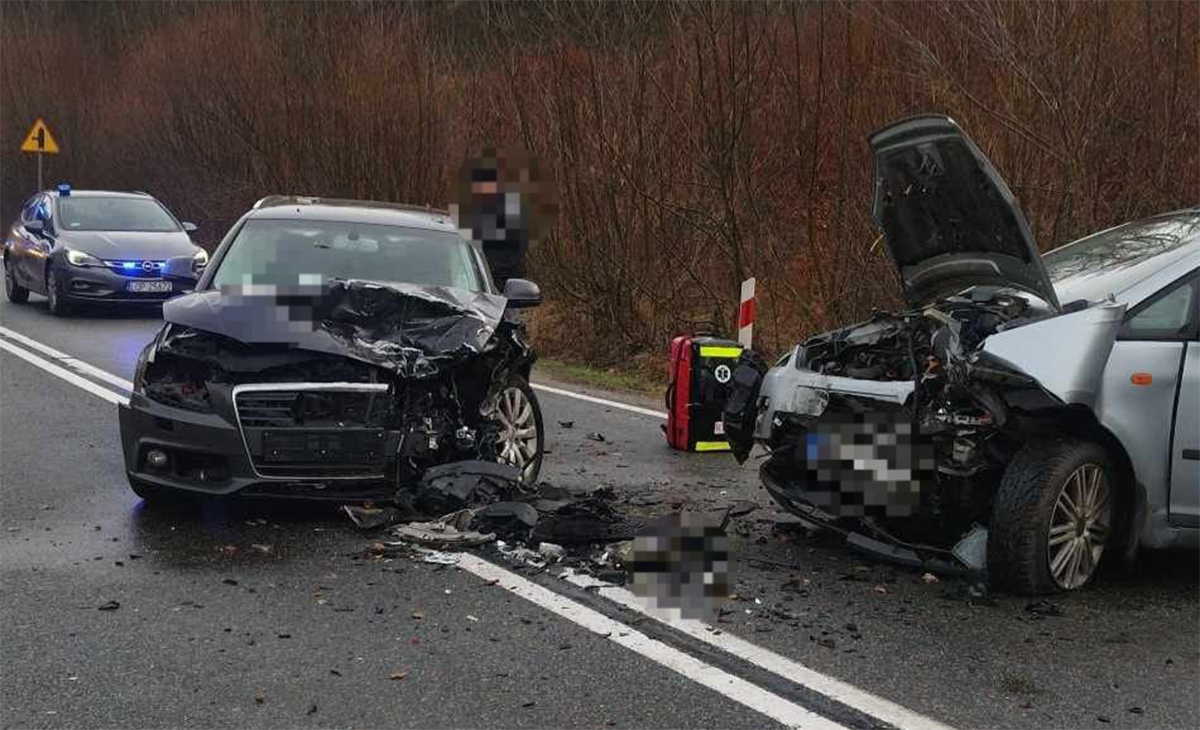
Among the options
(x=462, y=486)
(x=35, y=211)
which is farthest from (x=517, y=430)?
(x=35, y=211)

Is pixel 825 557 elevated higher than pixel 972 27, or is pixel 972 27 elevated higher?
pixel 972 27

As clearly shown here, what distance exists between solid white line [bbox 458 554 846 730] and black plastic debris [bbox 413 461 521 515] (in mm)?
514

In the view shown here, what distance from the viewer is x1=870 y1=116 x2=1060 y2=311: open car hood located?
5.04m

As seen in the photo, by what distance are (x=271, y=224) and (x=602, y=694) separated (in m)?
4.24

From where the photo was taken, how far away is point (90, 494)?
6422 millimetres

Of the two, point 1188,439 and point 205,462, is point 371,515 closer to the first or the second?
point 205,462

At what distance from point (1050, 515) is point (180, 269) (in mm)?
13164

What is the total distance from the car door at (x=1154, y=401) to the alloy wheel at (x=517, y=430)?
3.04 m

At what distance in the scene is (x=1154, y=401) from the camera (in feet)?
15.5

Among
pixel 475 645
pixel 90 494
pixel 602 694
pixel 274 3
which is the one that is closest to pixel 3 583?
pixel 90 494

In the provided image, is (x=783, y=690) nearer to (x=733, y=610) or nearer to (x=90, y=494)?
(x=733, y=610)

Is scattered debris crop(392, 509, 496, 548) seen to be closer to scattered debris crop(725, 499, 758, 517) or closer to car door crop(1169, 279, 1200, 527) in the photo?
scattered debris crop(725, 499, 758, 517)

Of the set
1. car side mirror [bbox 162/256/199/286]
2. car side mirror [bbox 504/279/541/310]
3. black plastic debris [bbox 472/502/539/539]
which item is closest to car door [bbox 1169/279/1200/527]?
black plastic debris [bbox 472/502/539/539]

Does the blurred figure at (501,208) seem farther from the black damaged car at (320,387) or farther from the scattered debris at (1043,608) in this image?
the scattered debris at (1043,608)
